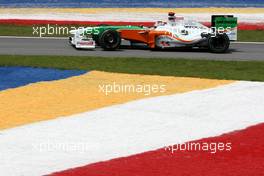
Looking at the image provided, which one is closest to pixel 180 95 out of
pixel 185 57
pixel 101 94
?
pixel 101 94

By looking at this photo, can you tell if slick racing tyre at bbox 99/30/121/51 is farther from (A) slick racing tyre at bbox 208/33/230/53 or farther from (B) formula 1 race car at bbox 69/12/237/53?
(A) slick racing tyre at bbox 208/33/230/53

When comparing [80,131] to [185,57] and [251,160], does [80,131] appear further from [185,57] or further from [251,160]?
[185,57]

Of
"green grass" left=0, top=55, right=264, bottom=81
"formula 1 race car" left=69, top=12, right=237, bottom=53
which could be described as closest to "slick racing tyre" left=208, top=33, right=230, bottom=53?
"formula 1 race car" left=69, top=12, right=237, bottom=53

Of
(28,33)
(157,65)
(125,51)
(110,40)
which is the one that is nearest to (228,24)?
(125,51)

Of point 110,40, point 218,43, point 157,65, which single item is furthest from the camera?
point 110,40

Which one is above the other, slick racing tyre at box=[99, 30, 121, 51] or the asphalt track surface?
slick racing tyre at box=[99, 30, 121, 51]

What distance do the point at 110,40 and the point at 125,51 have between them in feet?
2.20

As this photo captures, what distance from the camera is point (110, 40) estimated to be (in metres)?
24.1

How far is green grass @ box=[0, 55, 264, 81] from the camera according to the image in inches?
743

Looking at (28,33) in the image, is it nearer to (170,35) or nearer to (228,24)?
(170,35)

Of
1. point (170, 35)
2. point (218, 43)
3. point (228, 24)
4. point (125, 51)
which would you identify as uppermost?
point (228, 24)

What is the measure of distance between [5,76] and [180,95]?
16.5ft

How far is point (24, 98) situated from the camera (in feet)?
49.9

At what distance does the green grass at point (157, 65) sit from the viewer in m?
18.9
